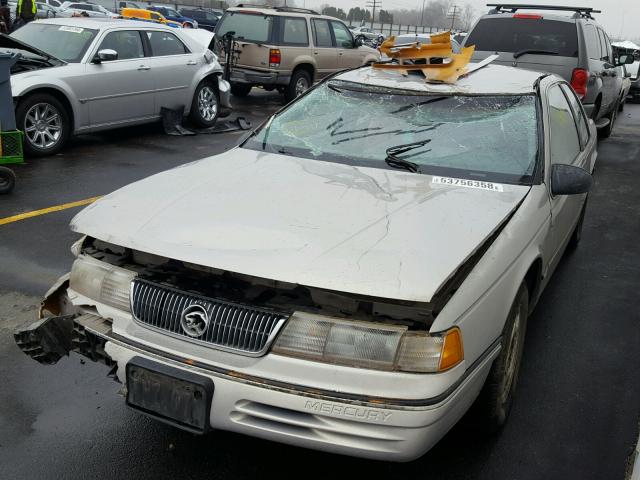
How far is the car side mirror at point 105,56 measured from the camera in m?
8.50

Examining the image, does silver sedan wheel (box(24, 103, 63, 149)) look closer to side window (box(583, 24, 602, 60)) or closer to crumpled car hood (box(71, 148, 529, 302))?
crumpled car hood (box(71, 148, 529, 302))

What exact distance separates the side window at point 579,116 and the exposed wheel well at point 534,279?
170 centimetres

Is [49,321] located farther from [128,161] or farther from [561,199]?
[128,161]

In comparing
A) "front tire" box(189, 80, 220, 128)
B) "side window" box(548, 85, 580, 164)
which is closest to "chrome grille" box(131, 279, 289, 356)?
"side window" box(548, 85, 580, 164)

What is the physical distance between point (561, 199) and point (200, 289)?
2228mm

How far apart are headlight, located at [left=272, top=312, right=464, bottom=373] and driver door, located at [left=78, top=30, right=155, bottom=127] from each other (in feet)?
22.9

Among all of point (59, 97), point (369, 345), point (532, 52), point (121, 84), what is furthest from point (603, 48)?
point (369, 345)

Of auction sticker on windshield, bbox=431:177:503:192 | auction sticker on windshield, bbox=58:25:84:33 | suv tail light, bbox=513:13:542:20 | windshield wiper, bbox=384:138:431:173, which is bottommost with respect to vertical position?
auction sticker on windshield, bbox=431:177:503:192

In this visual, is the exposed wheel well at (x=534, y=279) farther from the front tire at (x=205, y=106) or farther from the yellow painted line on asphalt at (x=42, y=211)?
the front tire at (x=205, y=106)

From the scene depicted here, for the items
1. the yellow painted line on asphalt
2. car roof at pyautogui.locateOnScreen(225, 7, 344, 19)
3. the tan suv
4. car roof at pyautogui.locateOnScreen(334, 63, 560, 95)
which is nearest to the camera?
car roof at pyautogui.locateOnScreen(334, 63, 560, 95)

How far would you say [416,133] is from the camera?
388 centimetres

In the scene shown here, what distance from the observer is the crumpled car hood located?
250cm

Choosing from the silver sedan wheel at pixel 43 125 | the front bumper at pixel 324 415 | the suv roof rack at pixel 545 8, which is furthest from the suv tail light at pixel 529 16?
the front bumper at pixel 324 415

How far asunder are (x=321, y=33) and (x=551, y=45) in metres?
6.15
